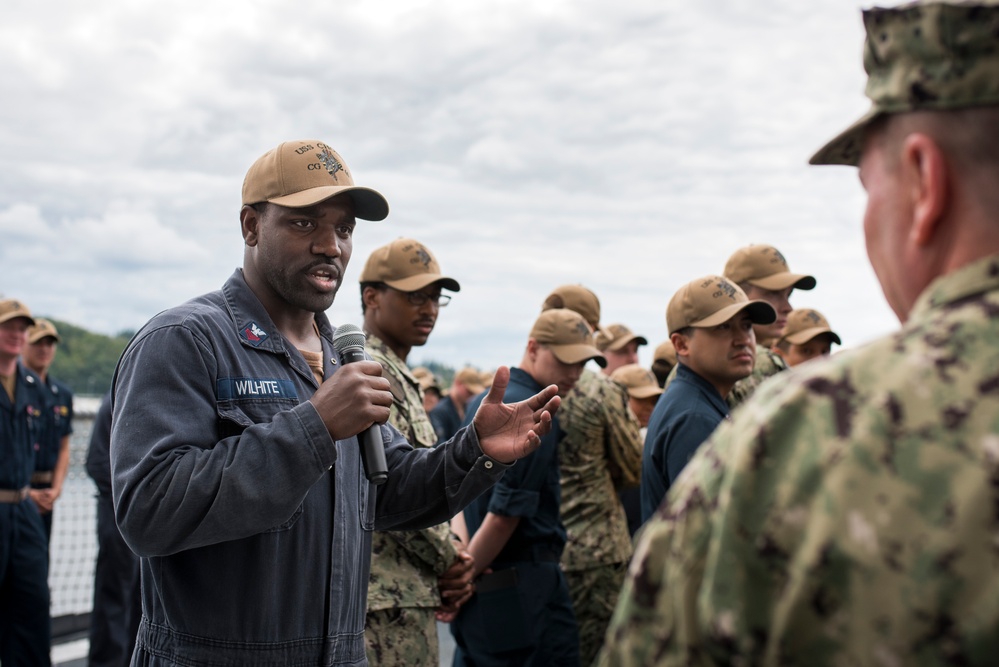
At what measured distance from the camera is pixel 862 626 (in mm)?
1071

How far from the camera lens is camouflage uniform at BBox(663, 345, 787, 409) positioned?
550cm

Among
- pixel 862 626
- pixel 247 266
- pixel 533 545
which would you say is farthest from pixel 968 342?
pixel 533 545

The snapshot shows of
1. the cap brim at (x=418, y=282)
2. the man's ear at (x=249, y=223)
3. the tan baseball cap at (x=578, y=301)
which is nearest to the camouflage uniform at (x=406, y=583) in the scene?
the cap brim at (x=418, y=282)

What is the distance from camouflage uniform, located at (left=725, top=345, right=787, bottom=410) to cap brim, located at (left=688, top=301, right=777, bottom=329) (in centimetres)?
82

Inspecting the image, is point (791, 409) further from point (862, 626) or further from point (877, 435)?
point (862, 626)

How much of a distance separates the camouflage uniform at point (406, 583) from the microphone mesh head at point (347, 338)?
27.9 inches

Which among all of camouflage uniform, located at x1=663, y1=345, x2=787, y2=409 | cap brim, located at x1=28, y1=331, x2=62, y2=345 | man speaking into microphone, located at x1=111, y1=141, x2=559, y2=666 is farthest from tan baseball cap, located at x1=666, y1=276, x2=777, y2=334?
cap brim, located at x1=28, y1=331, x2=62, y2=345

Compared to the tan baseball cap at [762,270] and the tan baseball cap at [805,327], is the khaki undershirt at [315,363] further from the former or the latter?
the tan baseball cap at [805,327]

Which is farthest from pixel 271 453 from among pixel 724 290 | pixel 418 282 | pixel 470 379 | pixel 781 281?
pixel 470 379

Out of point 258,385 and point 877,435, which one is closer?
point 877,435

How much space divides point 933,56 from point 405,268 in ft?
12.5

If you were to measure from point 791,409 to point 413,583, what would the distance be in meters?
3.23

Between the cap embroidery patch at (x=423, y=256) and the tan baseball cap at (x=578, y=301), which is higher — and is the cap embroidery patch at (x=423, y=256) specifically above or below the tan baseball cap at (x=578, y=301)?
above

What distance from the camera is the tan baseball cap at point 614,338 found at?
9006 mm
